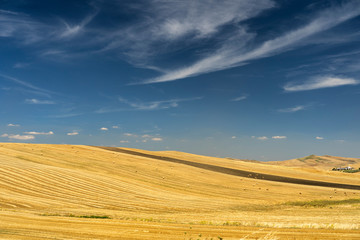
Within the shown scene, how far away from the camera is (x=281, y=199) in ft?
128

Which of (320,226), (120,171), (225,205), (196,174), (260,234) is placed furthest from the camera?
(196,174)

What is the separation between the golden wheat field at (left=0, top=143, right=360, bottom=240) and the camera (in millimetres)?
15258

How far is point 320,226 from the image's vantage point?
1702cm

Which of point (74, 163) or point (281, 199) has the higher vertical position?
point (74, 163)

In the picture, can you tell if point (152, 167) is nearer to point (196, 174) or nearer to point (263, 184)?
point (196, 174)

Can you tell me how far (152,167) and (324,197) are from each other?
1286 inches

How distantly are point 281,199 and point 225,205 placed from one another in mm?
12059

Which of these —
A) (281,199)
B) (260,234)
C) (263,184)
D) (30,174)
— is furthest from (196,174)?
(260,234)

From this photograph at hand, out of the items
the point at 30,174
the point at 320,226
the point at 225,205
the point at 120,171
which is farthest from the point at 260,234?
the point at 120,171

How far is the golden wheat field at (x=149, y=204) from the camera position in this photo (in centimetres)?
1526

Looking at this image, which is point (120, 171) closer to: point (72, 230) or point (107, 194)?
point (107, 194)

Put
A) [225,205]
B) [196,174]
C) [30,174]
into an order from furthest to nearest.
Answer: [196,174]
[30,174]
[225,205]

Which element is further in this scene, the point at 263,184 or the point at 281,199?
the point at 263,184

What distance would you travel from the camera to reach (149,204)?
29.9 meters
